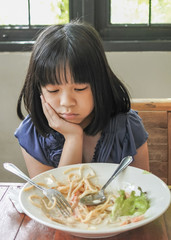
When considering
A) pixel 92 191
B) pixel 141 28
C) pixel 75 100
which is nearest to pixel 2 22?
pixel 141 28

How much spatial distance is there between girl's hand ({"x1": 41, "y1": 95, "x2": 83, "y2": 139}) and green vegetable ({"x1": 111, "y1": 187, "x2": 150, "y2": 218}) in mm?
376

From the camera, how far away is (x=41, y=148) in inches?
52.7

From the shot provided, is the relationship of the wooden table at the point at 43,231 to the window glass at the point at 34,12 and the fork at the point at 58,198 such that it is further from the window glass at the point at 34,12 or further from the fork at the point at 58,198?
the window glass at the point at 34,12

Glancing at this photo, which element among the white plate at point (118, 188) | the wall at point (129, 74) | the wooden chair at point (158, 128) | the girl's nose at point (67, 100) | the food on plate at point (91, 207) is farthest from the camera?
the wall at point (129, 74)

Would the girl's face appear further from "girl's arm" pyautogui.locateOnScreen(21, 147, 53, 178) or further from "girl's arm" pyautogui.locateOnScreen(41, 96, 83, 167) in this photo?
"girl's arm" pyautogui.locateOnScreen(21, 147, 53, 178)

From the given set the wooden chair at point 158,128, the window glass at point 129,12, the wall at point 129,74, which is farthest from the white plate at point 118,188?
the window glass at point 129,12

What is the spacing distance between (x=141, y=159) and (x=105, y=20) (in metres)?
1.29

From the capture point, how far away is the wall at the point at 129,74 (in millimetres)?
2316

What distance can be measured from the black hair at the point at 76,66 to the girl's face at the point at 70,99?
2 centimetres

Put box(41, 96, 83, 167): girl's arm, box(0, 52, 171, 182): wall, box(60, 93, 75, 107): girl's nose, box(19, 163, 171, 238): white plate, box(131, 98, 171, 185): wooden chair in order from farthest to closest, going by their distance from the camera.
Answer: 1. box(0, 52, 171, 182): wall
2. box(131, 98, 171, 185): wooden chair
3. box(41, 96, 83, 167): girl's arm
4. box(60, 93, 75, 107): girl's nose
5. box(19, 163, 171, 238): white plate

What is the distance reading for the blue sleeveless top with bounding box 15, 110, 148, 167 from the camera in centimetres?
132

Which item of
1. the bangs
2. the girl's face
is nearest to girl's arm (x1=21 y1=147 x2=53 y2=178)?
the girl's face

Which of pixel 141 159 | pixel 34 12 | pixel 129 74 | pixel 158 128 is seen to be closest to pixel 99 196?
pixel 141 159

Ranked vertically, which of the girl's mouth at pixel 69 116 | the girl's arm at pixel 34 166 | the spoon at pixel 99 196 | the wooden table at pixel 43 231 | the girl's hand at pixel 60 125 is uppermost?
the girl's mouth at pixel 69 116
